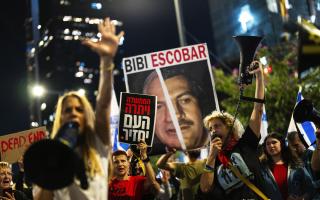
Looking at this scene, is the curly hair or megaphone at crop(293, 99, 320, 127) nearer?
megaphone at crop(293, 99, 320, 127)

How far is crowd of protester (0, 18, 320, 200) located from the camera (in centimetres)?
351

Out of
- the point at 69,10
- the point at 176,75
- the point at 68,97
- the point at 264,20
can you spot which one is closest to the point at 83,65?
the point at 69,10

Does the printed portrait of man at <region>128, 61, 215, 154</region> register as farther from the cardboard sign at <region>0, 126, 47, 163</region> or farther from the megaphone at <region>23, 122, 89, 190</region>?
the megaphone at <region>23, 122, 89, 190</region>

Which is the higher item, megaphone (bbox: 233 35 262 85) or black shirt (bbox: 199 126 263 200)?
megaphone (bbox: 233 35 262 85)

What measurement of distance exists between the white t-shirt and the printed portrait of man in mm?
4163

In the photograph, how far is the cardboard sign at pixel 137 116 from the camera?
22.4 ft

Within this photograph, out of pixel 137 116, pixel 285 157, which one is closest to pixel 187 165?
pixel 285 157

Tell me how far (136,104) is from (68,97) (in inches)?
132

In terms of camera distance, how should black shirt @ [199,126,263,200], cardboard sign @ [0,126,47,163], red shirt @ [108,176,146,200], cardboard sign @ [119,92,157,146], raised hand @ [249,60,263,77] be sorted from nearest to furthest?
black shirt @ [199,126,263,200] → red shirt @ [108,176,146,200] → raised hand @ [249,60,263,77] → cardboard sign @ [119,92,157,146] → cardboard sign @ [0,126,47,163]

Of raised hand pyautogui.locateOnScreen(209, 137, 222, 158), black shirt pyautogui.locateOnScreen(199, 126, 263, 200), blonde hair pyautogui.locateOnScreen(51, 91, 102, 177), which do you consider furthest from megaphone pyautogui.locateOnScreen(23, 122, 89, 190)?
black shirt pyautogui.locateOnScreen(199, 126, 263, 200)

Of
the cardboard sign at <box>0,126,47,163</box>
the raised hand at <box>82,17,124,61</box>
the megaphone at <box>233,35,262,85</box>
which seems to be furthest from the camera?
the cardboard sign at <box>0,126,47,163</box>

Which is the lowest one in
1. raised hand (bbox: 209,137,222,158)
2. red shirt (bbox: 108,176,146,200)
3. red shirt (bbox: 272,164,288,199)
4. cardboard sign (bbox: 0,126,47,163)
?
red shirt (bbox: 272,164,288,199)

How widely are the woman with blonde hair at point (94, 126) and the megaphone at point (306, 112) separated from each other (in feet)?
8.25

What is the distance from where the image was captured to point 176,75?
8344 mm
